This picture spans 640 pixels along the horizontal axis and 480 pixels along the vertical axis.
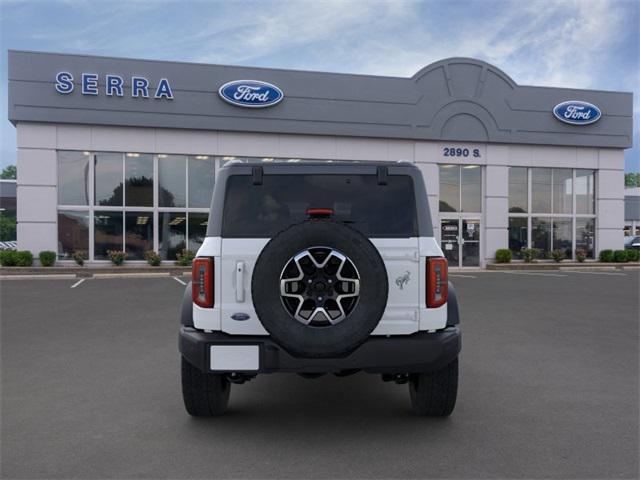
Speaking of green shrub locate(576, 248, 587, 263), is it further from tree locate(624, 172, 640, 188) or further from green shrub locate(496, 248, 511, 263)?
tree locate(624, 172, 640, 188)

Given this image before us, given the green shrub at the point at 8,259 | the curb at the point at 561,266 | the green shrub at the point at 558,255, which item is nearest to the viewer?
the green shrub at the point at 8,259

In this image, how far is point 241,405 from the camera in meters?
4.32

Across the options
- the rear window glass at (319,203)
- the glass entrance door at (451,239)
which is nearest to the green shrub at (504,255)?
the glass entrance door at (451,239)

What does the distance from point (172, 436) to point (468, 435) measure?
7.30 ft

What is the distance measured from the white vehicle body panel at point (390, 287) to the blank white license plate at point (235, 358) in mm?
131

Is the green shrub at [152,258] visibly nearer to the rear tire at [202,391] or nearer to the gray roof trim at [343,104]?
the gray roof trim at [343,104]

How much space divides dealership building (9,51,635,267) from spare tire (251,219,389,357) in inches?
544

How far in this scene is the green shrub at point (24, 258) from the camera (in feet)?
58.7

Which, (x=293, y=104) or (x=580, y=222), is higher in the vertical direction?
(x=293, y=104)

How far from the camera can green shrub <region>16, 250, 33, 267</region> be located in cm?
1789

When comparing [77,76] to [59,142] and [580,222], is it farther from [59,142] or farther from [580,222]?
[580,222]

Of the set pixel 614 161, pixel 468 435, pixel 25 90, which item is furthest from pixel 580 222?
pixel 25 90

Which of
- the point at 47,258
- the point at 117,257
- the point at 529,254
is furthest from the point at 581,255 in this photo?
the point at 47,258

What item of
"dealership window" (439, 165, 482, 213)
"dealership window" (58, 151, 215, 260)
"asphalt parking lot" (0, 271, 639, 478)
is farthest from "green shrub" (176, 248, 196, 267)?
"asphalt parking lot" (0, 271, 639, 478)
